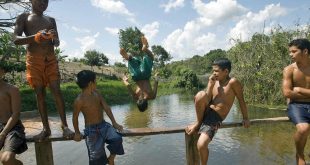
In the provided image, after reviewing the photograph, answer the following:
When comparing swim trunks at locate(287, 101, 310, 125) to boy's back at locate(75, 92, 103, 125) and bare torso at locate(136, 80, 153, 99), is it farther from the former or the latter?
boy's back at locate(75, 92, 103, 125)

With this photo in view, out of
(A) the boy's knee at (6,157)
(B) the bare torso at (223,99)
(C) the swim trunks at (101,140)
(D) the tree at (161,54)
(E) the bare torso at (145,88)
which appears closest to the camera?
(A) the boy's knee at (6,157)

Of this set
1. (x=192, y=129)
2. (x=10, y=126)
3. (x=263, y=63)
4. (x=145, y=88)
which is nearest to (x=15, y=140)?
(x=10, y=126)

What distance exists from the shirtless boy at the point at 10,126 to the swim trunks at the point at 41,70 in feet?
1.09

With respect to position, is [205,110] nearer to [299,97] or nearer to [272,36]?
[299,97]

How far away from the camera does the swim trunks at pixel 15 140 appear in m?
3.83

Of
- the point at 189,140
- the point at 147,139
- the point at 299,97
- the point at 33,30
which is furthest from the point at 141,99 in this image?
the point at 147,139

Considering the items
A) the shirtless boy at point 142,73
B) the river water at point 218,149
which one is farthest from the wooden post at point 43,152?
the river water at point 218,149

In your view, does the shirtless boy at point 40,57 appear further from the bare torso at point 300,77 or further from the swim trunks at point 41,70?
the bare torso at point 300,77

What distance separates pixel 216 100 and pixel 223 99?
0.09 metres

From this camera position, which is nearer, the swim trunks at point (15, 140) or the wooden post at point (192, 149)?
the swim trunks at point (15, 140)

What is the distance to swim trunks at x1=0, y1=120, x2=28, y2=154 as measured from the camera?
383cm

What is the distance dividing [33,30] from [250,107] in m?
13.8

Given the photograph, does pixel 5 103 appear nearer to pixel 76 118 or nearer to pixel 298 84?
pixel 76 118

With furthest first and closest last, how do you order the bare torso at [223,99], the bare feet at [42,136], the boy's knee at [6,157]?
the bare torso at [223,99] < the bare feet at [42,136] < the boy's knee at [6,157]
